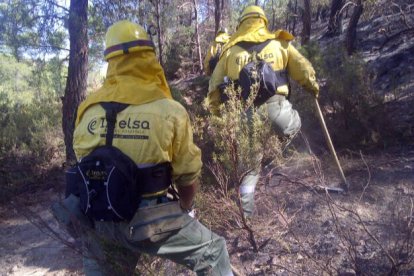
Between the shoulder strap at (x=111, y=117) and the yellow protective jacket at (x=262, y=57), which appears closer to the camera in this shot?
the shoulder strap at (x=111, y=117)

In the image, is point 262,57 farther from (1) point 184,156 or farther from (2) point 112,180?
(2) point 112,180

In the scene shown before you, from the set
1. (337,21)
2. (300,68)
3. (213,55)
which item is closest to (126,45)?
(300,68)

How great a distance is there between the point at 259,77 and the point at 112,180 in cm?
193

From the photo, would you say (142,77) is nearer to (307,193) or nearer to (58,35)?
(307,193)

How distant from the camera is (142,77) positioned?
2.24 meters

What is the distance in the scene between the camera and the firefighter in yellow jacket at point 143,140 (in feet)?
6.75

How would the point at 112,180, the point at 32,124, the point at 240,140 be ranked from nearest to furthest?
the point at 112,180 < the point at 240,140 < the point at 32,124

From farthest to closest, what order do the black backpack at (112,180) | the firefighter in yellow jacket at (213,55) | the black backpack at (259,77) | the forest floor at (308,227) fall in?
the firefighter in yellow jacket at (213,55)
the black backpack at (259,77)
the forest floor at (308,227)
the black backpack at (112,180)

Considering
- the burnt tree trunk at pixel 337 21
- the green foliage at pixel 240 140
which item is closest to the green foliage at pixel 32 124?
the green foliage at pixel 240 140

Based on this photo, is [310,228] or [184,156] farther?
[310,228]

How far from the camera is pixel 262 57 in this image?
3646 millimetres

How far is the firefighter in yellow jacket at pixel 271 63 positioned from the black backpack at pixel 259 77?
0.14ft

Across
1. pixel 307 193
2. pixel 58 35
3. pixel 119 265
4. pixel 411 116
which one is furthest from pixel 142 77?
pixel 58 35

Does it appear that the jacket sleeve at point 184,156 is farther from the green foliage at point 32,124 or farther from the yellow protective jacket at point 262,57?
the green foliage at point 32,124
